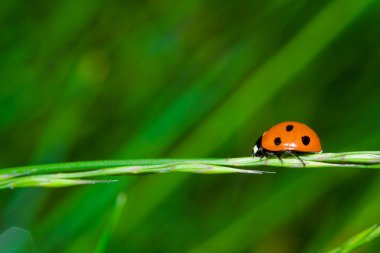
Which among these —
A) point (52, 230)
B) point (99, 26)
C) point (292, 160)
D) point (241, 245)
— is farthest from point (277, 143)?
point (99, 26)

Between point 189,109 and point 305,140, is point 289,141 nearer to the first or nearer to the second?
point 305,140

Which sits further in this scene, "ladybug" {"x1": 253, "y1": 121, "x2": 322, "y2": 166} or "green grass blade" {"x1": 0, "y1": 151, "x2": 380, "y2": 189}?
"ladybug" {"x1": 253, "y1": 121, "x2": 322, "y2": 166}

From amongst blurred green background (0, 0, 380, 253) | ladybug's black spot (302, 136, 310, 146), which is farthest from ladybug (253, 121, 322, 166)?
blurred green background (0, 0, 380, 253)

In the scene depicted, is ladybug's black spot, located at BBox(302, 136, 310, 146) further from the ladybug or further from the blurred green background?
the blurred green background

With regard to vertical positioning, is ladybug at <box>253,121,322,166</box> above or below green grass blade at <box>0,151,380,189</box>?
above

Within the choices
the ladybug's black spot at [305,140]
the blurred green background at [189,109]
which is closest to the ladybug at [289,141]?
the ladybug's black spot at [305,140]
